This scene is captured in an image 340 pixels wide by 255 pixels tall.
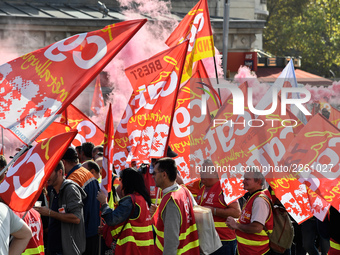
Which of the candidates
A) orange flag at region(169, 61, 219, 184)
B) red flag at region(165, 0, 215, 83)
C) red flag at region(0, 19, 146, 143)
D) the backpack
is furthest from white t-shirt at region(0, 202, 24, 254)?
red flag at region(165, 0, 215, 83)

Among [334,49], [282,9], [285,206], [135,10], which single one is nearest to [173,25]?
[135,10]

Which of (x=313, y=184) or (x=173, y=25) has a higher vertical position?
(x=173, y=25)

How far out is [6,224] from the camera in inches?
175

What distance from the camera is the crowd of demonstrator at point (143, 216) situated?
19.8 ft

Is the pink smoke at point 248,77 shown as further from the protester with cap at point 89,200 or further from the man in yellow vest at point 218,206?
the protester with cap at point 89,200

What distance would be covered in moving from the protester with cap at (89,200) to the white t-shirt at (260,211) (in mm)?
1844

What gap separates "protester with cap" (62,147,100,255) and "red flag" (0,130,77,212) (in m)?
2.25

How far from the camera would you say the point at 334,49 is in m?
45.4

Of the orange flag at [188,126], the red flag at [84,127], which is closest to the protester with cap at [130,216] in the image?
the orange flag at [188,126]

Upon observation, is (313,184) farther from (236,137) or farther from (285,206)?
(236,137)

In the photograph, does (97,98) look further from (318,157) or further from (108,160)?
(318,157)

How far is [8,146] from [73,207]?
747 centimetres

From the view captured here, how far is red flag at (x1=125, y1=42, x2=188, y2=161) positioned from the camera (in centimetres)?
759

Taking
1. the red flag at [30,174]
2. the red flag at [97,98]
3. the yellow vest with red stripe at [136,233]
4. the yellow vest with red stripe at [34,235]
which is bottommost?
the yellow vest with red stripe at [136,233]
